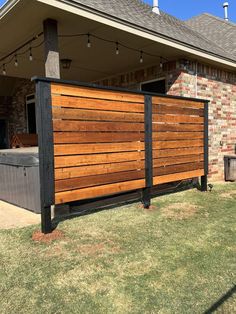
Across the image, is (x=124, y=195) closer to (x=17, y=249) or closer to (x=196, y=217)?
(x=196, y=217)

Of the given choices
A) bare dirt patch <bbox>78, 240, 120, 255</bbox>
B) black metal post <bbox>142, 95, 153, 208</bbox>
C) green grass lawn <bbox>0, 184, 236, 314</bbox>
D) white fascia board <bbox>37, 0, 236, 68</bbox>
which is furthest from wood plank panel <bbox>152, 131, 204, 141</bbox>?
bare dirt patch <bbox>78, 240, 120, 255</bbox>

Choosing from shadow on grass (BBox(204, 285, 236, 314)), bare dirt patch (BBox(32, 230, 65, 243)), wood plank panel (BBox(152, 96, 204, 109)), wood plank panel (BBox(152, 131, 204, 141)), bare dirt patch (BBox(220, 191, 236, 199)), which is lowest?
bare dirt patch (BBox(220, 191, 236, 199))

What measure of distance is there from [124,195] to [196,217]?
1866 millimetres

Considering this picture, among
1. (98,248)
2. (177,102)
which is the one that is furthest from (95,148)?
(177,102)

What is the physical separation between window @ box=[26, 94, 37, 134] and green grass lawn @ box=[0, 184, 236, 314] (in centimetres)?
891

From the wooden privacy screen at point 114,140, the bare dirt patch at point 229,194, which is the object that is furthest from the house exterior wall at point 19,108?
the bare dirt patch at point 229,194

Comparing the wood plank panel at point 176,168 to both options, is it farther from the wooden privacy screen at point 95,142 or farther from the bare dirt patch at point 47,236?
the bare dirt patch at point 47,236

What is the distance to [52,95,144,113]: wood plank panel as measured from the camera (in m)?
4.20

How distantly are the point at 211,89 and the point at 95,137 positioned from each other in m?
5.09

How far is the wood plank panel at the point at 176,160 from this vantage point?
5750 millimetres

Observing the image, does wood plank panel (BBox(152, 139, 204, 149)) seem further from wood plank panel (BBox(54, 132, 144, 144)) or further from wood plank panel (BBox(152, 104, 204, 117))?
wood plank panel (BBox(152, 104, 204, 117))

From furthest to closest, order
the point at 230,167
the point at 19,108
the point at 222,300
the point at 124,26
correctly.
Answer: the point at 19,108 < the point at 230,167 < the point at 124,26 < the point at 222,300

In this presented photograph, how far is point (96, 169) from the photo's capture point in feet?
15.5

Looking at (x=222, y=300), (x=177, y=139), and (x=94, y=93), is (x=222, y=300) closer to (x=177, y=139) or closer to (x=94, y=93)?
(x=94, y=93)
